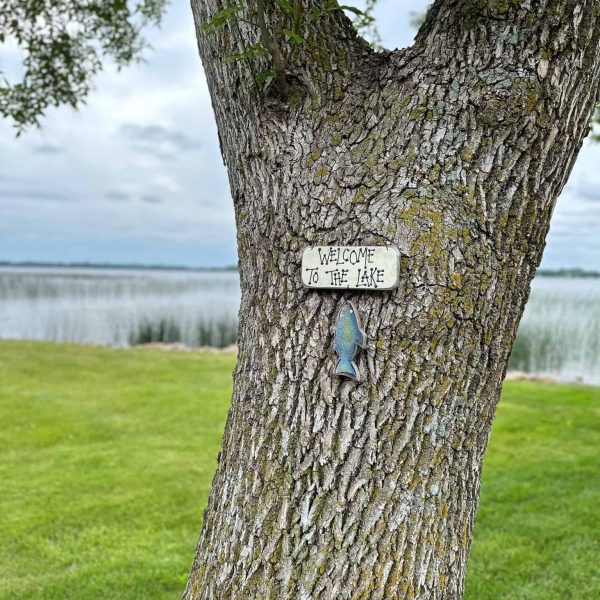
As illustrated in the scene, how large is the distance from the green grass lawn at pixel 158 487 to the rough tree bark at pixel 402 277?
80.2 inches

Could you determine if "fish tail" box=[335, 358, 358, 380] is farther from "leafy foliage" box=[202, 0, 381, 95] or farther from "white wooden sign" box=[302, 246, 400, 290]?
"leafy foliage" box=[202, 0, 381, 95]

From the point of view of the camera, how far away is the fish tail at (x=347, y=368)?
182 cm

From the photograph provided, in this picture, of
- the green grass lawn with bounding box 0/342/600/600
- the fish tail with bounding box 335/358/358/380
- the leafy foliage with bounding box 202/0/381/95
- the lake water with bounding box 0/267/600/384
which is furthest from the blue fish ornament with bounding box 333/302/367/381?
the lake water with bounding box 0/267/600/384

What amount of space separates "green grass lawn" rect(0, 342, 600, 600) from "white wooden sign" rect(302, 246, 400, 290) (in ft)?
8.18

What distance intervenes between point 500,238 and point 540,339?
14.9 m

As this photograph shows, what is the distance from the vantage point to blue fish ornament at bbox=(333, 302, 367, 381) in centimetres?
181

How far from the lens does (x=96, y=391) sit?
29.8 feet

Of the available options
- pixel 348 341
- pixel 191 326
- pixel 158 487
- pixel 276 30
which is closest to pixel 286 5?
pixel 276 30

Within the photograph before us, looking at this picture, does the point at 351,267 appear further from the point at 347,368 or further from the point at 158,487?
the point at 158,487

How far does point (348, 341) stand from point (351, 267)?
0.21m

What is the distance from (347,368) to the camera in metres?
1.82

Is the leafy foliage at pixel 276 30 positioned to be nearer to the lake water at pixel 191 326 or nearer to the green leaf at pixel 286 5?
the green leaf at pixel 286 5

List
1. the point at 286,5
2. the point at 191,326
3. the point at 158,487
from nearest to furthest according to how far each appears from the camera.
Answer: the point at 286,5, the point at 158,487, the point at 191,326

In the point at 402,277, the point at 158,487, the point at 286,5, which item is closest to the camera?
the point at 286,5
